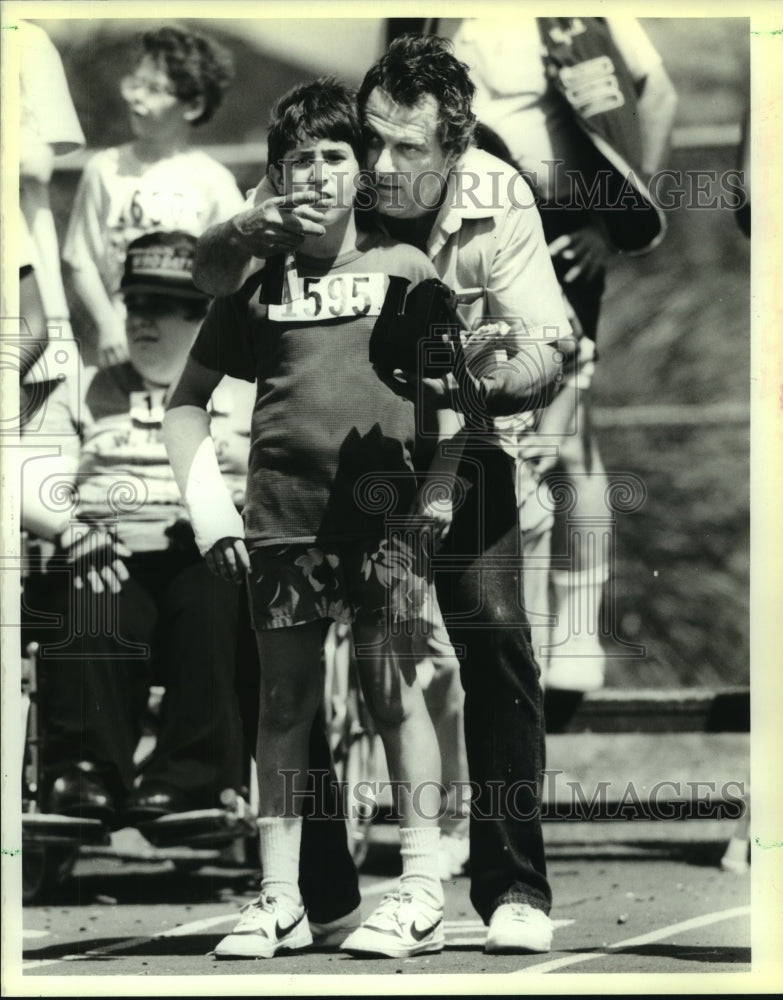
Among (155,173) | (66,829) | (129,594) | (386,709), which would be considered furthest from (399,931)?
(155,173)

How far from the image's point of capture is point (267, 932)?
6.34 m

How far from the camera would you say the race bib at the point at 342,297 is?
6301mm

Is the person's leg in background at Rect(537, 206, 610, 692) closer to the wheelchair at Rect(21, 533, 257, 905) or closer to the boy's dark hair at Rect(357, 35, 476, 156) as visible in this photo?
the boy's dark hair at Rect(357, 35, 476, 156)

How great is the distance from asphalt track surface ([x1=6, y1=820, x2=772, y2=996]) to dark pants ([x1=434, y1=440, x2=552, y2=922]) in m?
0.11

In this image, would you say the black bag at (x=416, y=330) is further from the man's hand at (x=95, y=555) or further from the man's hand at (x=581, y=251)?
the man's hand at (x=95, y=555)

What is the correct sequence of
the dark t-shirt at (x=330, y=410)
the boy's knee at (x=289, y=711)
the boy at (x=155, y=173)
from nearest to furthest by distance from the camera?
the dark t-shirt at (x=330, y=410), the boy's knee at (x=289, y=711), the boy at (x=155, y=173)

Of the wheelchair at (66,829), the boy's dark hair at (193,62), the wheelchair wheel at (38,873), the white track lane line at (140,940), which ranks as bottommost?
the white track lane line at (140,940)

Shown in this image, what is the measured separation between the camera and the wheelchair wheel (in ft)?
21.5

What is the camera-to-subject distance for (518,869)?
6.42 m

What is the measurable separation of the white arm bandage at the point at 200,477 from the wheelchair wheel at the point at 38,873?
103 cm

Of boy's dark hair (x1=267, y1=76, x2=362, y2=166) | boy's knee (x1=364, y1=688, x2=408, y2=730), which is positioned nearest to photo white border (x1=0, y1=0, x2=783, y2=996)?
boy's dark hair (x1=267, y1=76, x2=362, y2=166)

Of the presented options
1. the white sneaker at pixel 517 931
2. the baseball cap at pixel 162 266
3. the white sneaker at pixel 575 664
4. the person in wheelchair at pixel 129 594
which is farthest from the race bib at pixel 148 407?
the white sneaker at pixel 517 931

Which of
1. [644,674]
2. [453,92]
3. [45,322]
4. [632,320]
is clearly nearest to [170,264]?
[45,322]

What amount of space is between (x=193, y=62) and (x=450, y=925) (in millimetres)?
2711
